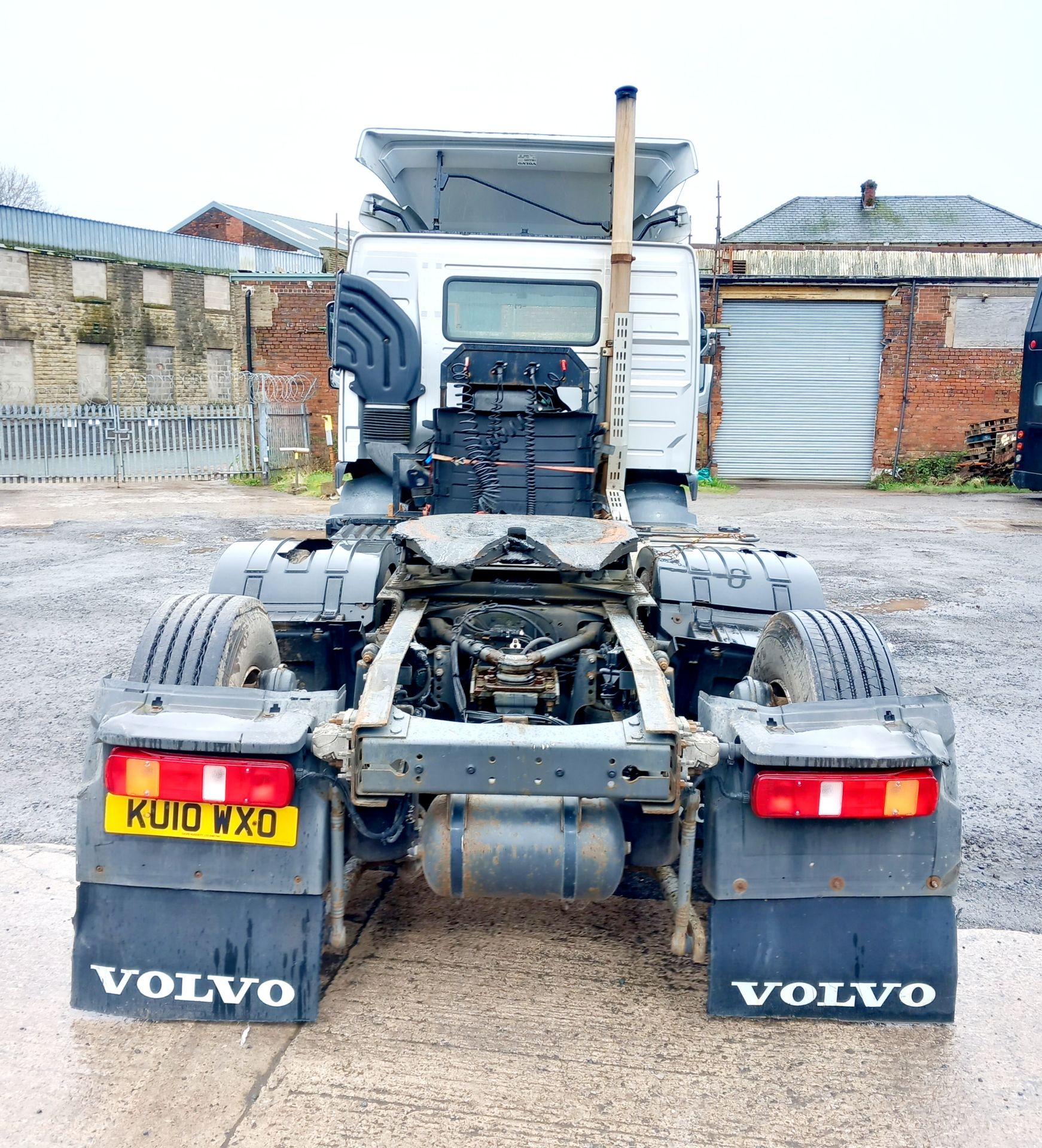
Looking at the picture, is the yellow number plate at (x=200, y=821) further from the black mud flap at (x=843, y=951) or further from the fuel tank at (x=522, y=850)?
the black mud flap at (x=843, y=951)

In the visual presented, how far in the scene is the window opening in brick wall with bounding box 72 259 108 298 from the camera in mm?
24188

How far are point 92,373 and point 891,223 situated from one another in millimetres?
27234

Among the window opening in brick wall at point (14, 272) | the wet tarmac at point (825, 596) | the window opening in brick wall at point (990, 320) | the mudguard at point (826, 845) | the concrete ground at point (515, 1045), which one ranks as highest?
the window opening in brick wall at point (14, 272)


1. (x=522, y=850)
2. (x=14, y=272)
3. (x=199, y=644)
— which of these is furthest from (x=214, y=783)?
(x=14, y=272)

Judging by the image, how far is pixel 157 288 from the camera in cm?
2572

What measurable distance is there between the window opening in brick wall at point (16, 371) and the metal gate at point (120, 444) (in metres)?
4.14

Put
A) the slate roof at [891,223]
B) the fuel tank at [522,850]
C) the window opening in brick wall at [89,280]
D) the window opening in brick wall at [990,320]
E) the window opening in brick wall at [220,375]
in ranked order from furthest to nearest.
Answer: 1. the slate roof at [891,223]
2. the window opening in brick wall at [220,375]
3. the window opening in brick wall at [89,280]
4. the window opening in brick wall at [990,320]
5. the fuel tank at [522,850]

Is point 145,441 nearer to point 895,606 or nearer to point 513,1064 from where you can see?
point 895,606

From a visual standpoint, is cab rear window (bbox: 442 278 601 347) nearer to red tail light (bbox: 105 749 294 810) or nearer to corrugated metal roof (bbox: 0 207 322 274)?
red tail light (bbox: 105 749 294 810)

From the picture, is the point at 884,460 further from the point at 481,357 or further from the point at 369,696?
the point at 369,696

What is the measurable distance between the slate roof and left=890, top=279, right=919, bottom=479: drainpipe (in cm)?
1410

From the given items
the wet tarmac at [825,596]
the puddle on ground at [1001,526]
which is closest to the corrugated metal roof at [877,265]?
the wet tarmac at [825,596]

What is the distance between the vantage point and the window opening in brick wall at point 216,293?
26.7 m

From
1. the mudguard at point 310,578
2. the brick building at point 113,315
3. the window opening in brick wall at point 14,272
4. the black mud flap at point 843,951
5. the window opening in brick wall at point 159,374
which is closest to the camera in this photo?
the black mud flap at point 843,951
